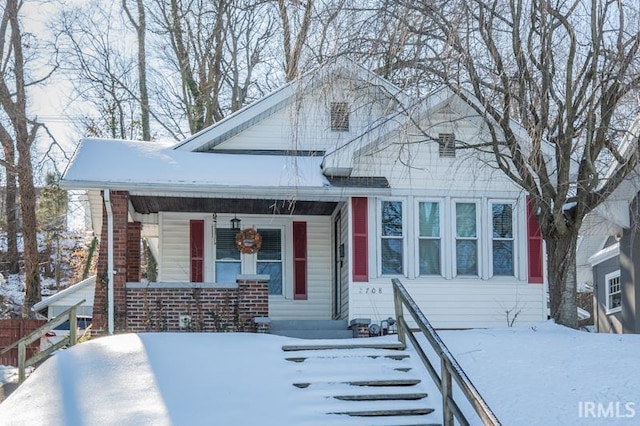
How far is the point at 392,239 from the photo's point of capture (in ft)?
49.6

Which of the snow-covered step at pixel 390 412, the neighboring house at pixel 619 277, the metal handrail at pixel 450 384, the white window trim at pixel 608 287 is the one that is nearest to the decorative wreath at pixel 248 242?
the metal handrail at pixel 450 384

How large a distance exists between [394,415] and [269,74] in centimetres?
1832

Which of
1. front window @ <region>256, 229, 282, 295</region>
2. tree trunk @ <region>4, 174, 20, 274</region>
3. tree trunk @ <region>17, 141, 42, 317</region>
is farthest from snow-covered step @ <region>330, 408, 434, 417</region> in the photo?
tree trunk @ <region>4, 174, 20, 274</region>

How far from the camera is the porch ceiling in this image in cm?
1528

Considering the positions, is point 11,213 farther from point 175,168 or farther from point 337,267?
point 337,267

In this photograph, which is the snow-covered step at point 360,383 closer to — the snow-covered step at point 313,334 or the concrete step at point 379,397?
the concrete step at point 379,397

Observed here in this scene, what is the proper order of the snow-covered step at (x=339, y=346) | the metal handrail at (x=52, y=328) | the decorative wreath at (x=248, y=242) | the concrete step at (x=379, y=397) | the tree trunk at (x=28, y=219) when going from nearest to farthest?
1. the concrete step at (x=379, y=397)
2. the snow-covered step at (x=339, y=346)
3. the metal handrail at (x=52, y=328)
4. the decorative wreath at (x=248, y=242)
5. the tree trunk at (x=28, y=219)

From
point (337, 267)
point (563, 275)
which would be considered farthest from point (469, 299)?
point (337, 267)

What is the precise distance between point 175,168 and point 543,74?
6.78 m

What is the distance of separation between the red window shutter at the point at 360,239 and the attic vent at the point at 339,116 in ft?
4.71

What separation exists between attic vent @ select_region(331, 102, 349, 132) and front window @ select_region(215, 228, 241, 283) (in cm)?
319

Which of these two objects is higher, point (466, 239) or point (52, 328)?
point (466, 239)

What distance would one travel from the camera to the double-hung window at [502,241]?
50.2ft

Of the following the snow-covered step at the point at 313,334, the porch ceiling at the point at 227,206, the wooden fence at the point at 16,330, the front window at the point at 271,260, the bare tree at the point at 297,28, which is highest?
the bare tree at the point at 297,28
